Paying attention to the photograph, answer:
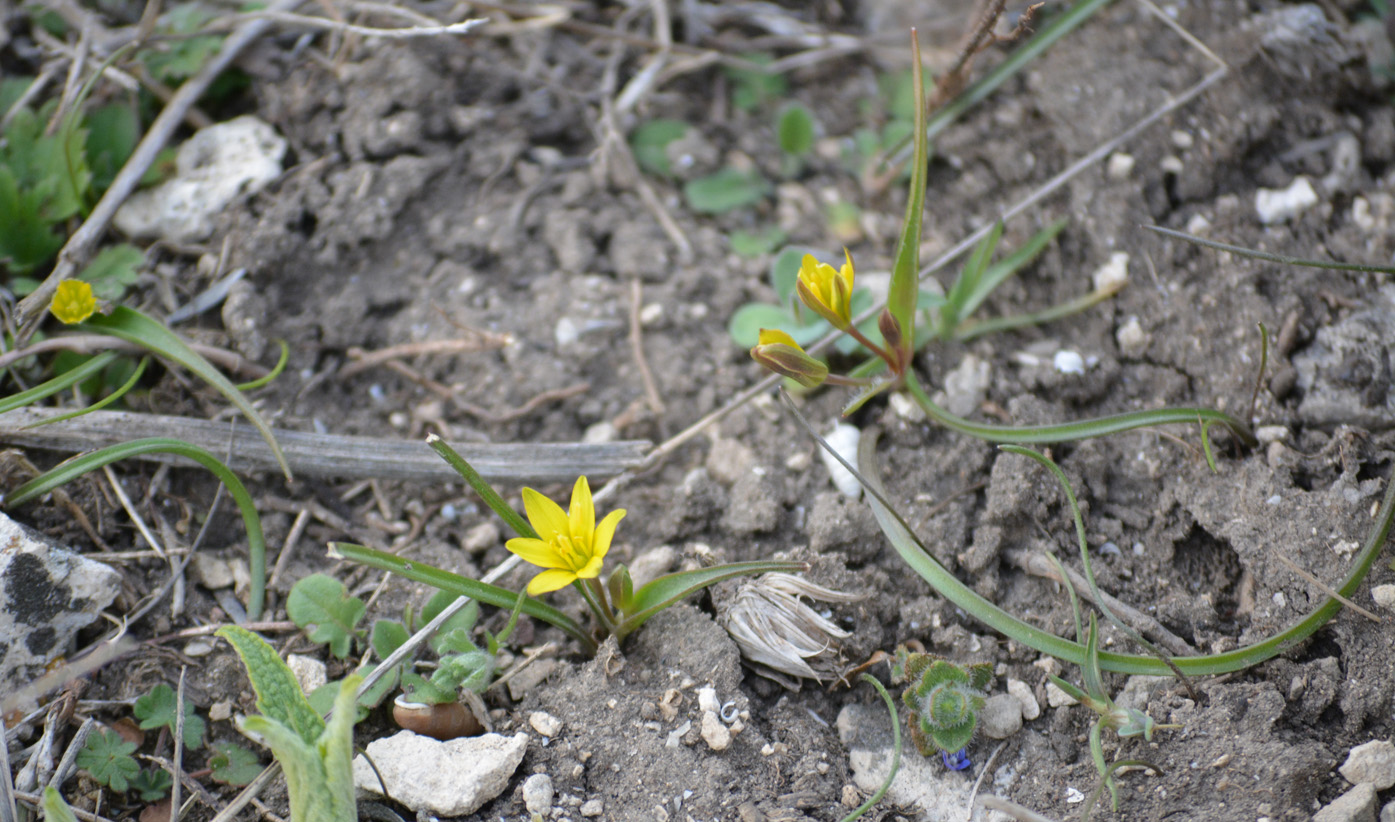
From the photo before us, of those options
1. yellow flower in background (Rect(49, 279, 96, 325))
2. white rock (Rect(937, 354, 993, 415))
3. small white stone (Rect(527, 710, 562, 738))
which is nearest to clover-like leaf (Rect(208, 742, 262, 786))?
small white stone (Rect(527, 710, 562, 738))

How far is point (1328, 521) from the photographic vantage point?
197cm

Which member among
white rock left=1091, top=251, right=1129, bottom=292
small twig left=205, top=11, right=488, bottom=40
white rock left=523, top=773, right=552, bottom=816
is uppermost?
small twig left=205, top=11, right=488, bottom=40

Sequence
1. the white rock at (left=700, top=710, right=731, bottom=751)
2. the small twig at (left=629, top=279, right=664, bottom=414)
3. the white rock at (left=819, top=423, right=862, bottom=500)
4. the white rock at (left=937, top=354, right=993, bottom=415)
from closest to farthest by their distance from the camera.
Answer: the white rock at (left=700, top=710, right=731, bottom=751) → the white rock at (left=819, top=423, right=862, bottom=500) → the white rock at (left=937, top=354, right=993, bottom=415) → the small twig at (left=629, top=279, right=664, bottom=414)

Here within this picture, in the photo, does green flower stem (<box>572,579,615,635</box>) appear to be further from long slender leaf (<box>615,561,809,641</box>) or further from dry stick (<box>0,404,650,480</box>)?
dry stick (<box>0,404,650,480</box>)

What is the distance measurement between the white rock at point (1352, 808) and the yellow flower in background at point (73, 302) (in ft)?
9.63

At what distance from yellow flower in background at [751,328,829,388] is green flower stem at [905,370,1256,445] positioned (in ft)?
1.04

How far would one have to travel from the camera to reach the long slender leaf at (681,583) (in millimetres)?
1865

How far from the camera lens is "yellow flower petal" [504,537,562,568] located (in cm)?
184

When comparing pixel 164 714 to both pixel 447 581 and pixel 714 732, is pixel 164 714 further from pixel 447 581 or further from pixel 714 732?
pixel 714 732

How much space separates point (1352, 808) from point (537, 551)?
167 centimetres

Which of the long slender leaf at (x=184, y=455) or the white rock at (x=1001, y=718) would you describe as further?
the long slender leaf at (x=184, y=455)

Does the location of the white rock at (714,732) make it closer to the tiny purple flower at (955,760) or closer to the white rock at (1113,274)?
the tiny purple flower at (955,760)

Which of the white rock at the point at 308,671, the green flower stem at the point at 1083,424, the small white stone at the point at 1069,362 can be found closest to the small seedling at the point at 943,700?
the green flower stem at the point at 1083,424

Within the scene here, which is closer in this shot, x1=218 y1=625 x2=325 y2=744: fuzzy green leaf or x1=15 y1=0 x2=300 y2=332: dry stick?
x1=218 y1=625 x2=325 y2=744: fuzzy green leaf
